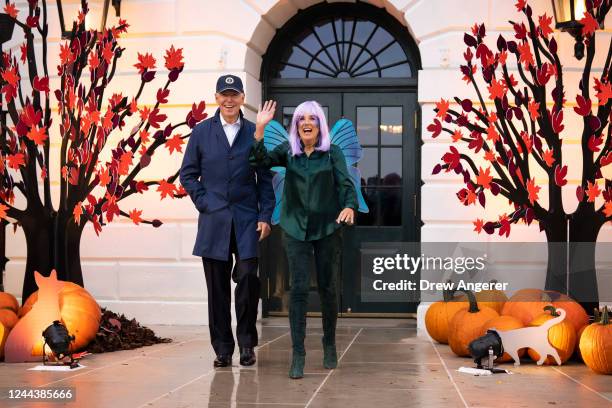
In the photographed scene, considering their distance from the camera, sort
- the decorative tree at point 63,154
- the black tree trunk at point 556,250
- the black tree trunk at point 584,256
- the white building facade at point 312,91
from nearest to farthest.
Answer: the black tree trunk at point 584,256 → the black tree trunk at point 556,250 → the decorative tree at point 63,154 → the white building facade at point 312,91

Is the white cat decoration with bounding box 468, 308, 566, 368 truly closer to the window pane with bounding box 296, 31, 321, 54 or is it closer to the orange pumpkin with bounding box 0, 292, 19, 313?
the orange pumpkin with bounding box 0, 292, 19, 313

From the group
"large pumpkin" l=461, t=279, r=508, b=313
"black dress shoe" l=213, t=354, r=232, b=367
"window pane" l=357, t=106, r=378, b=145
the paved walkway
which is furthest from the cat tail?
"window pane" l=357, t=106, r=378, b=145

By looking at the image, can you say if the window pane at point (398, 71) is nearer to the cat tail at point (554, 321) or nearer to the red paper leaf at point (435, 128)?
the red paper leaf at point (435, 128)

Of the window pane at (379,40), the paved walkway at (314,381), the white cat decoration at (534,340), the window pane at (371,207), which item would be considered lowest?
the paved walkway at (314,381)

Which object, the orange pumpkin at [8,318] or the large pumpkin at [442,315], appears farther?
the large pumpkin at [442,315]

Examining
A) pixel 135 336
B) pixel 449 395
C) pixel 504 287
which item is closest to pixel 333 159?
pixel 449 395

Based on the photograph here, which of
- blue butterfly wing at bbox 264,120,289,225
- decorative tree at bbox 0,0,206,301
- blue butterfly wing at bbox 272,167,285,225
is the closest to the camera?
blue butterfly wing at bbox 272,167,285,225

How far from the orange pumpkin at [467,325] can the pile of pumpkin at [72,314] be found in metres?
2.92

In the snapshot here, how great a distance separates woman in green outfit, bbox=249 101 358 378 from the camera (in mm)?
6301

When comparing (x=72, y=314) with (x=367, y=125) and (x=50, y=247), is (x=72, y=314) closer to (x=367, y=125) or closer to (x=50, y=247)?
(x=50, y=247)

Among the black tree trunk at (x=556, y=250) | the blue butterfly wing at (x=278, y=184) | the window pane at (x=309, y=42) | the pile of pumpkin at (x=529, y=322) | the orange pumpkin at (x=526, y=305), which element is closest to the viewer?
the pile of pumpkin at (x=529, y=322)

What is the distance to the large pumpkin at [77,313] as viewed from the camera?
24.1ft

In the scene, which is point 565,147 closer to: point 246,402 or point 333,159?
point 333,159

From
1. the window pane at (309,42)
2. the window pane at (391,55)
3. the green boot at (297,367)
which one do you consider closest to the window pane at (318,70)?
the window pane at (309,42)
